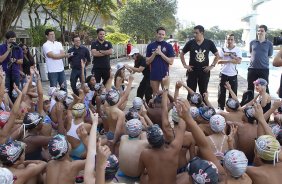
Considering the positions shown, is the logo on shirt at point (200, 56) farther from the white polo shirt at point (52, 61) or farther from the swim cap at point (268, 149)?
the swim cap at point (268, 149)

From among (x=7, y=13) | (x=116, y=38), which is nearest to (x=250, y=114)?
(x=7, y=13)

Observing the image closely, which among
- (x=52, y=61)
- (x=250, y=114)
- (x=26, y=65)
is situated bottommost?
(x=250, y=114)

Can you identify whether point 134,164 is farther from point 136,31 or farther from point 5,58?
point 136,31

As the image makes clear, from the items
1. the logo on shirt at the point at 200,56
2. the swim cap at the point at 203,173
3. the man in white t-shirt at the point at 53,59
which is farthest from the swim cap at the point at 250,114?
the man in white t-shirt at the point at 53,59

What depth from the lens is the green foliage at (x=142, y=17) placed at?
41188 mm

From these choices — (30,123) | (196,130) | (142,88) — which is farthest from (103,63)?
(196,130)

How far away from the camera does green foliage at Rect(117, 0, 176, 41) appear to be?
41.2 metres

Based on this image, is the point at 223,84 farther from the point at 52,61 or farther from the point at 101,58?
the point at 52,61

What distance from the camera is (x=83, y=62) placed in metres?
9.20

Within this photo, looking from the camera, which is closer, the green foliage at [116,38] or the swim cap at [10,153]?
the swim cap at [10,153]

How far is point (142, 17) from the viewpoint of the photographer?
→ 41.7m

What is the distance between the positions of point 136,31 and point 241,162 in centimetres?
4070

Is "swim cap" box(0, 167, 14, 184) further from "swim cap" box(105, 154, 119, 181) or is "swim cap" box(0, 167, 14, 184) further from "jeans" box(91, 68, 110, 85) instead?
"jeans" box(91, 68, 110, 85)

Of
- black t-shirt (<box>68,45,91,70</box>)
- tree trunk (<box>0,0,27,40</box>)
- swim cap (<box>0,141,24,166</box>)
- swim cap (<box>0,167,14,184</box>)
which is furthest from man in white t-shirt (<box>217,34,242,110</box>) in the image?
tree trunk (<box>0,0,27,40</box>)
